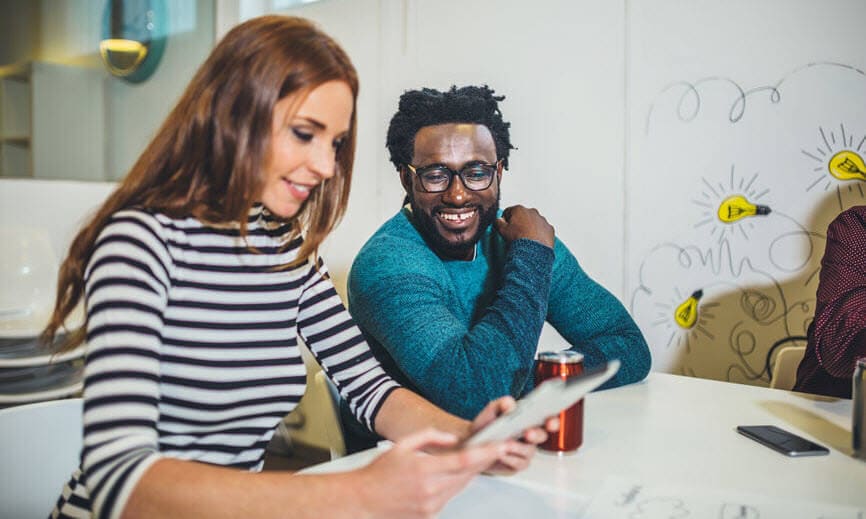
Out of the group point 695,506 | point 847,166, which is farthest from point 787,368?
point 695,506

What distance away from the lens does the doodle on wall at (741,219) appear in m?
1.95

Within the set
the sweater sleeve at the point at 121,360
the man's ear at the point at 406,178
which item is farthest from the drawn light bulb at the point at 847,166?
the sweater sleeve at the point at 121,360

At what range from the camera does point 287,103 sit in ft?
2.95

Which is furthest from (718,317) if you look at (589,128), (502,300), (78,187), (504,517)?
(78,187)

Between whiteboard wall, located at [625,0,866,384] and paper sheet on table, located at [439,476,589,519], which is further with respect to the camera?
whiteboard wall, located at [625,0,866,384]

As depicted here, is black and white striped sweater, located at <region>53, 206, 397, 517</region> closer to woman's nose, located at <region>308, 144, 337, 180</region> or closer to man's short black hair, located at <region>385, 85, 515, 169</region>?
woman's nose, located at <region>308, 144, 337, 180</region>

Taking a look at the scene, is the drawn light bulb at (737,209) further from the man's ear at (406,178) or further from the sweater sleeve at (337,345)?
the sweater sleeve at (337,345)

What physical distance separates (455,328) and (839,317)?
32.2 inches

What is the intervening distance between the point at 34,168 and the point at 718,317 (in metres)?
3.18

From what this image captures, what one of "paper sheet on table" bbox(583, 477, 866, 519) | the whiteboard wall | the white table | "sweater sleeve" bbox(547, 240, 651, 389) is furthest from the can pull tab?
the whiteboard wall

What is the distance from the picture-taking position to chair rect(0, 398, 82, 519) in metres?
1.02

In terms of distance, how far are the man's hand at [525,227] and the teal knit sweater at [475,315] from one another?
40mm

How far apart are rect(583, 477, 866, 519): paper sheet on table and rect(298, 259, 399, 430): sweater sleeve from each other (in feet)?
1.32

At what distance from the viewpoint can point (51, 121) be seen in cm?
342
